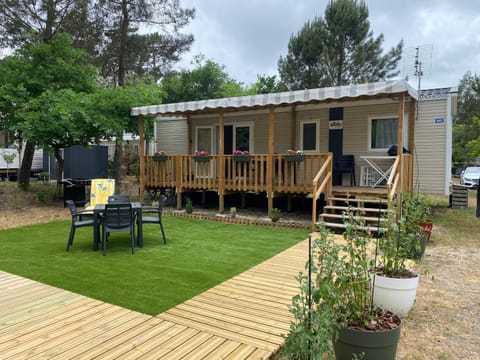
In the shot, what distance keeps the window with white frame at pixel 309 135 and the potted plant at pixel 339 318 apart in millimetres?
7753

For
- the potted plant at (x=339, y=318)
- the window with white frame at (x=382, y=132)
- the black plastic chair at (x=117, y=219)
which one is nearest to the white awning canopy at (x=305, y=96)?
the window with white frame at (x=382, y=132)

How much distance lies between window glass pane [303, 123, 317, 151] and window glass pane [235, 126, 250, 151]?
6.01 feet

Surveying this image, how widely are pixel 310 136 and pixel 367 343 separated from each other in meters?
8.44

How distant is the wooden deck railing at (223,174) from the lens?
820 cm

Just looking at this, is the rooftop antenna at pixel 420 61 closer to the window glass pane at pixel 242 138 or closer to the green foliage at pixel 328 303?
the window glass pane at pixel 242 138

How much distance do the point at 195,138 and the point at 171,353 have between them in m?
9.86

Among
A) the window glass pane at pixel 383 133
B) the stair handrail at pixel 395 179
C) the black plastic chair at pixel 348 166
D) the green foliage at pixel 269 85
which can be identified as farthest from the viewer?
the green foliage at pixel 269 85

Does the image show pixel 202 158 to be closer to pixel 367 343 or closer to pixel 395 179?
pixel 395 179

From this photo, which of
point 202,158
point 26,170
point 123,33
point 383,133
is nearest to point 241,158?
point 202,158

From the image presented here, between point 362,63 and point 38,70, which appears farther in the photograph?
point 362,63

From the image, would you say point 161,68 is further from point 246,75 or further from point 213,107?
point 246,75

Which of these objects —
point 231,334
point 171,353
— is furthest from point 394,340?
point 171,353

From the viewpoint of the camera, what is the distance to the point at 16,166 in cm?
1984

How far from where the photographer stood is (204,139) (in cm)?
1195
